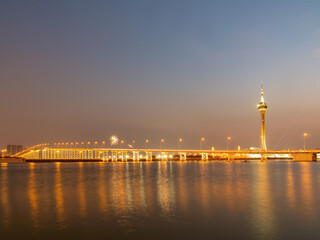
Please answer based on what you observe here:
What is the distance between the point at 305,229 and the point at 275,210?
5.39 meters

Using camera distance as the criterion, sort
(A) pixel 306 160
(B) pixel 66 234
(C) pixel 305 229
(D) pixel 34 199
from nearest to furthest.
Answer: (B) pixel 66 234, (C) pixel 305 229, (D) pixel 34 199, (A) pixel 306 160

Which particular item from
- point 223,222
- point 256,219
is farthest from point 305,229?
point 223,222

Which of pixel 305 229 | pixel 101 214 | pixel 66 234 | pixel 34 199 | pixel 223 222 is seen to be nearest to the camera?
pixel 66 234

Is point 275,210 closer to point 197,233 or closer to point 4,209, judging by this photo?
point 197,233

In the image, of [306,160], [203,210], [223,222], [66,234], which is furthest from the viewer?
[306,160]

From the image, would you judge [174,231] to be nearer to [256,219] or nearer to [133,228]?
[133,228]

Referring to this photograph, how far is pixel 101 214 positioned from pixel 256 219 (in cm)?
1019

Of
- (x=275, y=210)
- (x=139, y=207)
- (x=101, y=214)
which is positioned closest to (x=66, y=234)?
(x=101, y=214)

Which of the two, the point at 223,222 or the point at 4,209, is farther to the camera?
the point at 4,209

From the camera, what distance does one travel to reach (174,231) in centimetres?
1605

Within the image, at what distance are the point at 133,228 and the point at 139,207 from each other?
643 centimetres

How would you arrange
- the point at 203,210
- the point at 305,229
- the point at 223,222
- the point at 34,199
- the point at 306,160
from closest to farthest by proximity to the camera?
the point at 305,229
the point at 223,222
the point at 203,210
the point at 34,199
the point at 306,160

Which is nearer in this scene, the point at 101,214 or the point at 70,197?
the point at 101,214

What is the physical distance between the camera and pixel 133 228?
16734 millimetres
